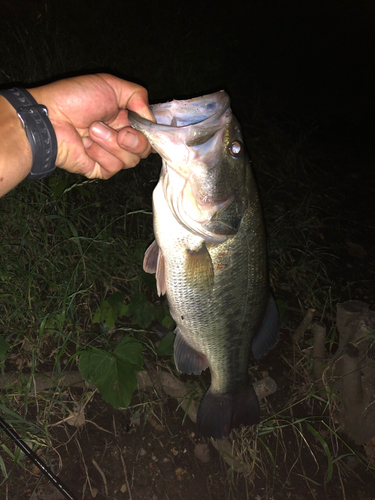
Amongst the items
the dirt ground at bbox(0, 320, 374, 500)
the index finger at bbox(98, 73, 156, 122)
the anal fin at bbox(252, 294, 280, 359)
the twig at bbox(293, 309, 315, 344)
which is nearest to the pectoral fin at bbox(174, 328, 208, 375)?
the anal fin at bbox(252, 294, 280, 359)

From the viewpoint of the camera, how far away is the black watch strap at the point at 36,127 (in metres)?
1.70

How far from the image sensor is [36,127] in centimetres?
172

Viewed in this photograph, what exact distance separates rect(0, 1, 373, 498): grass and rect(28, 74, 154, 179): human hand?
0.76 metres

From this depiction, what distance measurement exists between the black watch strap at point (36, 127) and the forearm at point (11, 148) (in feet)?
0.10

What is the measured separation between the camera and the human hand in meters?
1.88

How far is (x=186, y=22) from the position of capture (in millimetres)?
6980

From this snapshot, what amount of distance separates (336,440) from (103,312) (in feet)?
7.25

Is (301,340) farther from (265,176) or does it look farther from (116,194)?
(265,176)

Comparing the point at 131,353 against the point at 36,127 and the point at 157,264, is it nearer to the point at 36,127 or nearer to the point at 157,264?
the point at 157,264

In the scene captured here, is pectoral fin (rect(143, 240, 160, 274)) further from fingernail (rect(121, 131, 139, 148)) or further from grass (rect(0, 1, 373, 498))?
grass (rect(0, 1, 373, 498))

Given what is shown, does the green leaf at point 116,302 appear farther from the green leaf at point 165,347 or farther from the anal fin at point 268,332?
the anal fin at point 268,332

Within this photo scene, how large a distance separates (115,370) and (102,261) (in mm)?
1118

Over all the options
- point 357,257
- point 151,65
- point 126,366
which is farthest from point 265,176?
point 126,366

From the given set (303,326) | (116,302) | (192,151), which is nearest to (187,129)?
(192,151)
